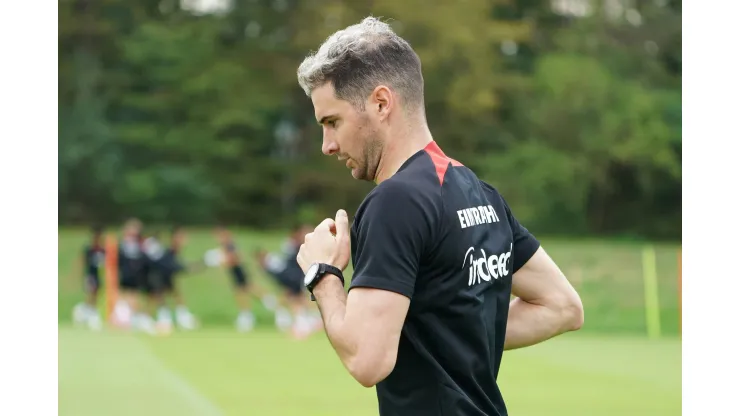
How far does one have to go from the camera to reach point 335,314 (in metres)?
A: 3.38

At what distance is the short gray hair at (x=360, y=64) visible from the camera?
11.6 ft

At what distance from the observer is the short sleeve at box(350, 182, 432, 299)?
10.8 ft

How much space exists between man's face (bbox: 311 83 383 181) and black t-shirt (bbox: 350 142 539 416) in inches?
5.7

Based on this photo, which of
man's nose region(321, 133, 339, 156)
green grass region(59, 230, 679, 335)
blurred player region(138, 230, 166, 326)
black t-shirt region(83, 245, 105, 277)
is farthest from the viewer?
green grass region(59, 230, 679, 335)

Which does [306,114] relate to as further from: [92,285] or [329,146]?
[329,146]

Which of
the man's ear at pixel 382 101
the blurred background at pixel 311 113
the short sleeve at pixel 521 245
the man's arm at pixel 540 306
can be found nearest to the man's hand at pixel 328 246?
the man's ear at pixel 382 101

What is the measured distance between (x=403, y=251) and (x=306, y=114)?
4032 cm

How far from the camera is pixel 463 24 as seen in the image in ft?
139

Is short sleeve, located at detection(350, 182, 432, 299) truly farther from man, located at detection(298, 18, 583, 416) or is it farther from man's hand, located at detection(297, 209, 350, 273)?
man's hand, located at detection(297, 209, 350, 273)

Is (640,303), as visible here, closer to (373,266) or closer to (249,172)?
(249,172)

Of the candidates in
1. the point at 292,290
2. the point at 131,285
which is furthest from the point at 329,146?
the point at 131,285

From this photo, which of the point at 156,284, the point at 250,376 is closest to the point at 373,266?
the point at 250,376

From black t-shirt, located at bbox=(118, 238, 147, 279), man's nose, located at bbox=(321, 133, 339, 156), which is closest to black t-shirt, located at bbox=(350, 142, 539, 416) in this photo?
man's nose, located at bbox=(321, 133, 339, 156)

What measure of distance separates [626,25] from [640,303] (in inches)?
786
